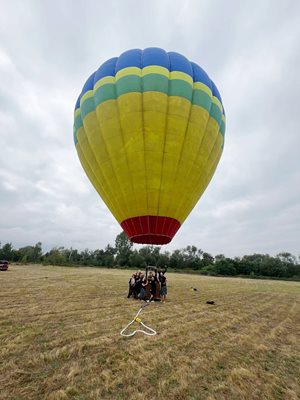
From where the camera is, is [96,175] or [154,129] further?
[96,175]

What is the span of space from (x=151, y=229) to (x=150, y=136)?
369 cm

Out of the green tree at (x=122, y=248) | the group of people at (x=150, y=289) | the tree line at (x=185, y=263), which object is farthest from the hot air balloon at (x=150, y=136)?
the green tree at (x=122, y=248)

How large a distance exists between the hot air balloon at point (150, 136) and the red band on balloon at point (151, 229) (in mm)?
42

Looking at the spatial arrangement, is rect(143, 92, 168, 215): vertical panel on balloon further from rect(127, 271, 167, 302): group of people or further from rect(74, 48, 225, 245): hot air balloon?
rect(127, 271, 167, 302): group of people

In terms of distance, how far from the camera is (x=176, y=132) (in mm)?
10477

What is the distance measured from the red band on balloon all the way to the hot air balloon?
42 mm

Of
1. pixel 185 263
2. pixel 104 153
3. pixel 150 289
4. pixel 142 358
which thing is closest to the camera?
pixel 142 358

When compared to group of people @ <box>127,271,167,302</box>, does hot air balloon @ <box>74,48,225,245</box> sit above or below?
above

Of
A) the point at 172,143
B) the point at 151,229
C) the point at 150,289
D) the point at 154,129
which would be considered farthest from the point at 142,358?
the point at 154,129

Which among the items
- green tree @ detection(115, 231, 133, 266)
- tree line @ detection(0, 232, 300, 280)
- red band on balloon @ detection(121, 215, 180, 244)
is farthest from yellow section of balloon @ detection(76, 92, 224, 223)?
green tree @ detection(115, 231, 133, 266)

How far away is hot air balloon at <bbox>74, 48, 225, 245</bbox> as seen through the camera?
10.4 meters

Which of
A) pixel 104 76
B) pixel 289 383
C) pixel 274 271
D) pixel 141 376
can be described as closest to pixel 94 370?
pixel 141 376

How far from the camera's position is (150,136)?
10.3m

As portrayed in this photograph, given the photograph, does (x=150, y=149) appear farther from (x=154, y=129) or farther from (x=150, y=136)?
(x=154, y=129)
